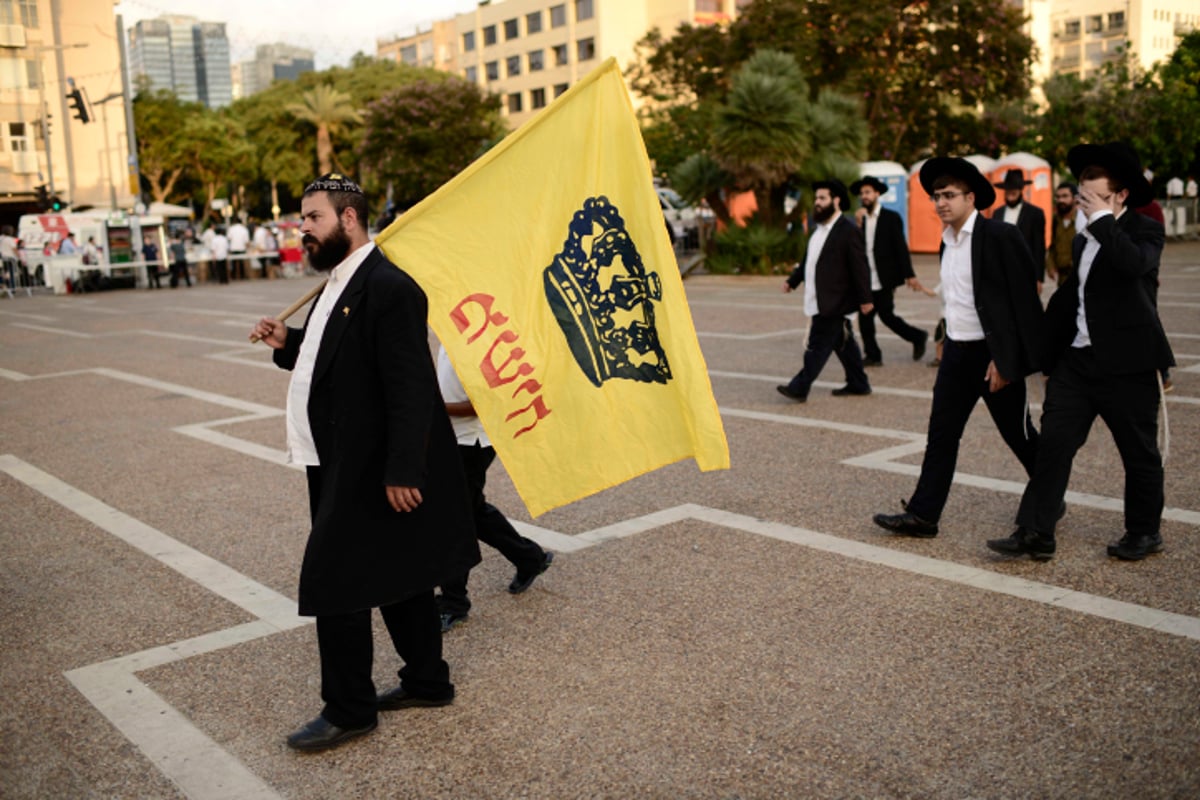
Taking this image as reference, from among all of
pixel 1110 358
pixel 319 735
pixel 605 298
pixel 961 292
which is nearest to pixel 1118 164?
pixel 1110 358

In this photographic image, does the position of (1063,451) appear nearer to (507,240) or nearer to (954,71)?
(507,240)

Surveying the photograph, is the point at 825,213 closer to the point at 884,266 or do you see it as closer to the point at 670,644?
the point at 884,266

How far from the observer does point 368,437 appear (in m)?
3.70

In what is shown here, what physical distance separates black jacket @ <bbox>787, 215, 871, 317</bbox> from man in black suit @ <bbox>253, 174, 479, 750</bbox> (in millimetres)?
6273

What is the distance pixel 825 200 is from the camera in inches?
385

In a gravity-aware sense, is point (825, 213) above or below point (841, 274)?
above

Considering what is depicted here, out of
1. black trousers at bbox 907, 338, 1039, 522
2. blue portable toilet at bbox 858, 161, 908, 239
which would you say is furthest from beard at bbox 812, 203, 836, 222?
blue portable toilet at bbox 858, 161, 908, 239

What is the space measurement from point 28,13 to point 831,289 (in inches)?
2159

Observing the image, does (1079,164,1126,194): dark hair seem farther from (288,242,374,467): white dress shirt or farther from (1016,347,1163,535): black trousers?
(288,242,374,467): white dress shirt

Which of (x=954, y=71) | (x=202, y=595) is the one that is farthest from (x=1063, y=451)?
(x=954, y=71)

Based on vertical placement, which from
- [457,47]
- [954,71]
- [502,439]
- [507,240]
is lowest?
[502,439]

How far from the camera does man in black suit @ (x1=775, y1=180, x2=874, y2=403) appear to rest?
9.64 m

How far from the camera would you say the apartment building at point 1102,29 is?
5069 inches

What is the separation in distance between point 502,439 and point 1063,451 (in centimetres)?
265
